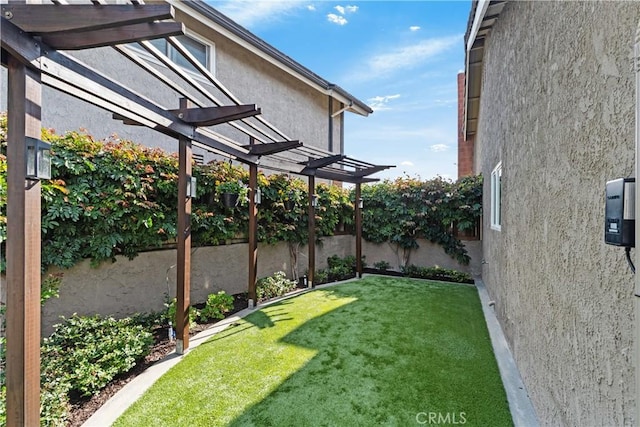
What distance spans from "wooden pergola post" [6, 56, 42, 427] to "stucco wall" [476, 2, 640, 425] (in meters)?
3.65

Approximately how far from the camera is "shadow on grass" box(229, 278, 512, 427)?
3.04m

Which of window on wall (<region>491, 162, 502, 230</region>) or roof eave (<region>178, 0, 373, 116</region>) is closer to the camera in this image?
window on wall (<region>491, 162, 502, 230</region>)

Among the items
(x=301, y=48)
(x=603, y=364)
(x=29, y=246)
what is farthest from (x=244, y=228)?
(x=301, y=48)

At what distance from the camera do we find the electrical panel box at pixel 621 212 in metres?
1.27

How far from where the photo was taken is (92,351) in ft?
11.5

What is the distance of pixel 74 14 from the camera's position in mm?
2152

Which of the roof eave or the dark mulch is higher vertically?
the roof eave

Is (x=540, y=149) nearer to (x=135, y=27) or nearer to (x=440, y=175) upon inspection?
(x=135, y=27)

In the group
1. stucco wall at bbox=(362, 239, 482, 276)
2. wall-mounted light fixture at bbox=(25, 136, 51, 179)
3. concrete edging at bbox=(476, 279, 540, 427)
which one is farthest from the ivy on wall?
concrete edging at bbox=(476, 279, 540, 427)

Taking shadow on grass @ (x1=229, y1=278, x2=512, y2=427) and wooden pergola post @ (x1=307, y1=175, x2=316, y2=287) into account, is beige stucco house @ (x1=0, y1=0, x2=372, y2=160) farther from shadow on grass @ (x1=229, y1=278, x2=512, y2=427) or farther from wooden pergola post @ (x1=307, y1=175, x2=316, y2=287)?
shadow on grass @ (x1=229, y1=278, x2=512, y2=427)

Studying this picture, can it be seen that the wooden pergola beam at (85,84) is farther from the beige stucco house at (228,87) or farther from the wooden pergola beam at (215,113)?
the beige stucco house at (228,87)

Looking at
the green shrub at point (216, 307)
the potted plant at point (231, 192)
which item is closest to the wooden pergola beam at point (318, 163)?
the potted plant at point (231, 192)

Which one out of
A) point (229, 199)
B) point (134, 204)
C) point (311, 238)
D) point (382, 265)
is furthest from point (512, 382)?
point (382, 265)

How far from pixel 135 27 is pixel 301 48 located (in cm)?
948
